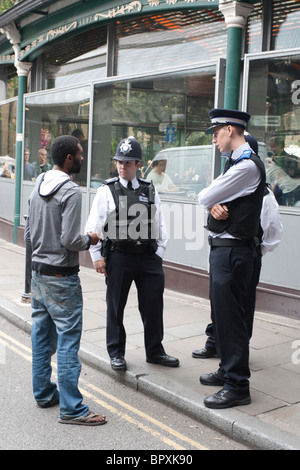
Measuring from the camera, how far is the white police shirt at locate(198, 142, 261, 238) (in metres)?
4.03

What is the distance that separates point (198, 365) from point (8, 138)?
1044cm

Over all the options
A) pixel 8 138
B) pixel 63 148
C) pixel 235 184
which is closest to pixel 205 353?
pixel 235 184

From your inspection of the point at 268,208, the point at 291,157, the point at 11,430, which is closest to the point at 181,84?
the point at 291,157

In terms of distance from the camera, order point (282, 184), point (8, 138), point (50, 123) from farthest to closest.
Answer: point (8, 138) < point (50, 123) < point (282, 184)

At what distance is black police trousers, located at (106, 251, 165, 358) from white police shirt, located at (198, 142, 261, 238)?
1.02m

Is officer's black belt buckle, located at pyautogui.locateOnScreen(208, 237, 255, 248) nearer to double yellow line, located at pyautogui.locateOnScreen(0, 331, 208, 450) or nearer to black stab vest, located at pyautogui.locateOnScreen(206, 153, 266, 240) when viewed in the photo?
black stab vest, located at pyautogui.locateOnScreen(206, 153, 266, 240)

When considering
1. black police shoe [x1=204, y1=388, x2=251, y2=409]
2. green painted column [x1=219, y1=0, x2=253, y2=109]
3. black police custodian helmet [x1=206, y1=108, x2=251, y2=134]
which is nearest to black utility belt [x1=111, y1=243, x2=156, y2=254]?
black police custodian helmet [x1=206, y1=108, x2=251, y2=134]

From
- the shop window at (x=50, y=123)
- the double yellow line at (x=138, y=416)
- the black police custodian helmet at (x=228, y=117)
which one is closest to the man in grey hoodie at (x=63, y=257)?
the double yellow line at (x=138, y=416)

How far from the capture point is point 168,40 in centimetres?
887

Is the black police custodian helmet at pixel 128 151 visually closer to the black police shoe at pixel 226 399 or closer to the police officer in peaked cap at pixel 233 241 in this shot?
the police officer in peaked cap at pixel 233 241

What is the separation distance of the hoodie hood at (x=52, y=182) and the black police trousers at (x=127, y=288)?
1.11 metres

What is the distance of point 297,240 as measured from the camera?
A: 6.63m

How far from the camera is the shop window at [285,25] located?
6887mm

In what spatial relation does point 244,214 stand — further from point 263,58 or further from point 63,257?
point 263,58
